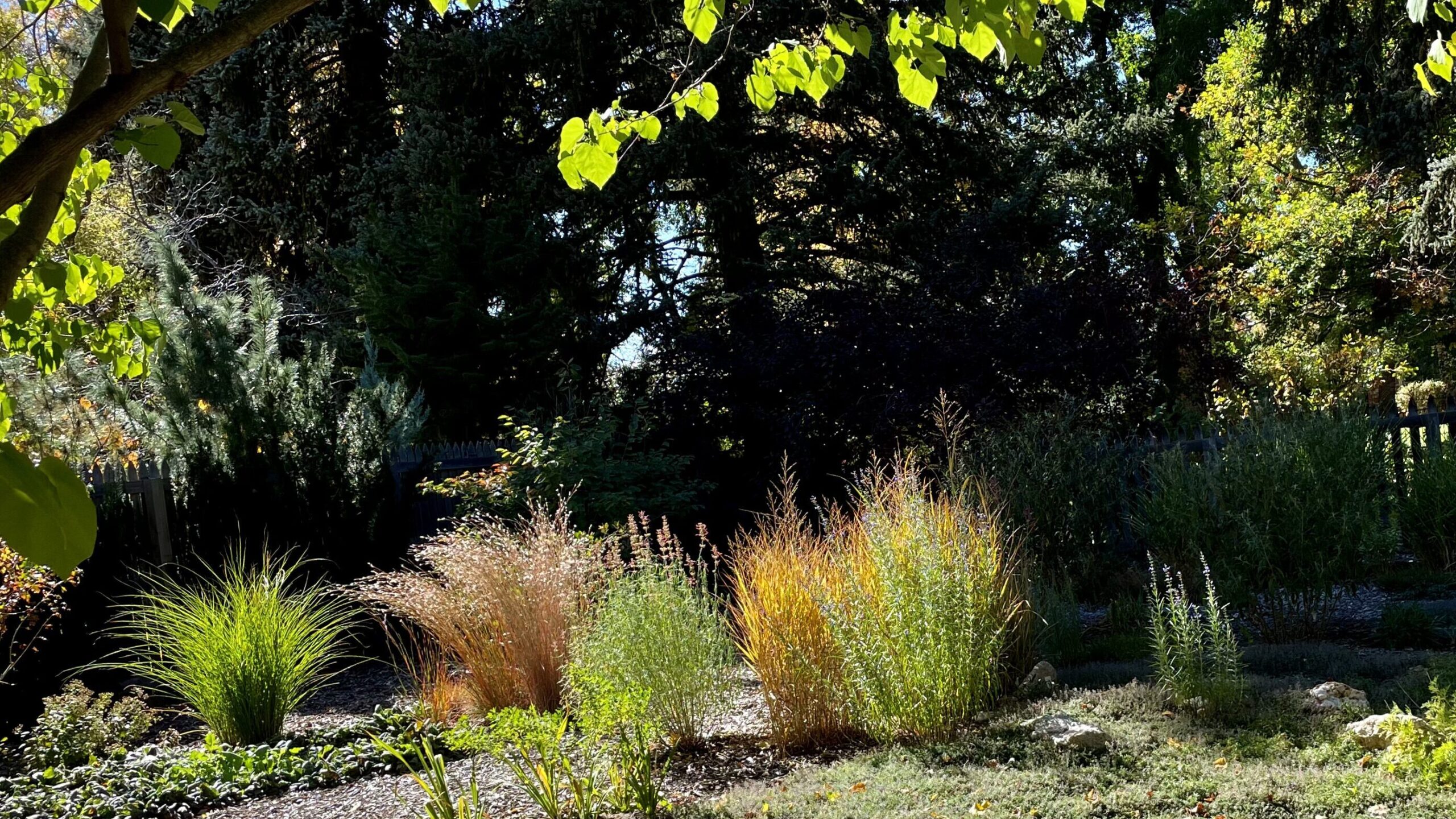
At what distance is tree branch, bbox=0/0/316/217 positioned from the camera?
3.60 ft

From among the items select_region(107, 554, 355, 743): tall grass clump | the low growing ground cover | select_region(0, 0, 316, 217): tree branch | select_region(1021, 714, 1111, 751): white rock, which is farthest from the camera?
select_region(107, 554, 355, 743): tall grass clump

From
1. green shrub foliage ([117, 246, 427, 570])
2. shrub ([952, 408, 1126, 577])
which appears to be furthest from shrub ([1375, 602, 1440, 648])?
green shrub foliage ([117, 246, 427, 570])

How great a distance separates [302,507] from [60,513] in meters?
8.55

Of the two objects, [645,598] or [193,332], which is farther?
[193,332]

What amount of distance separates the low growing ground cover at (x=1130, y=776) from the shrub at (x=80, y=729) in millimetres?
3691

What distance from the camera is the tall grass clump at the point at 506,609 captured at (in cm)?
578

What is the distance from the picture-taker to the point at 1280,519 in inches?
261

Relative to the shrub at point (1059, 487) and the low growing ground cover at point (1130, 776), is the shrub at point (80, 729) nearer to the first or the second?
the low growing ground cover at point (1130, 776)

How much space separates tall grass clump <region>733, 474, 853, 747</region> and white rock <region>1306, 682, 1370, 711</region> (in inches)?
74.8

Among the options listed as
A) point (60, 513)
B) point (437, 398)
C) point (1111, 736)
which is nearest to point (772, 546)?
point (1111, 736)

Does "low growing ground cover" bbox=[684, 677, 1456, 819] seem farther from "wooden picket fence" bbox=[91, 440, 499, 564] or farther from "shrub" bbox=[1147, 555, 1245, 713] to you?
"wooden picket fence" bbox=[91, 440, 499, 564]

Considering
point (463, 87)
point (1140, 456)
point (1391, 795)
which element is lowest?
point (1391, 795)

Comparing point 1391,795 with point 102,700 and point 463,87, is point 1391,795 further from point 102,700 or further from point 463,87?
point 463,87

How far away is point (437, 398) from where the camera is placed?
13414mm
